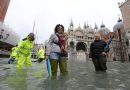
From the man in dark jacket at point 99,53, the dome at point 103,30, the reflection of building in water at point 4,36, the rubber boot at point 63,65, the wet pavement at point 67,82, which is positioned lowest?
the wet pavement at point 67,82

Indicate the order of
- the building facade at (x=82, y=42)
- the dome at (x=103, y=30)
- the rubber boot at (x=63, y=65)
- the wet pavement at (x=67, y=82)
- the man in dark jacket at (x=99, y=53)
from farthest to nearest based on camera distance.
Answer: the dome at (x=103, y=30)
the building facade at (x=82, y=42)
the man in dark jacket at (x=99, y=53)
the rubber boot at (x=63, y=65)
the wet pavement at (x=67, y=82)

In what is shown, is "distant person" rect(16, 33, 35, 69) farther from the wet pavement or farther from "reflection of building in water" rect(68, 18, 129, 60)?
"reflection of building in water" rect(68, 18, 129, 60)

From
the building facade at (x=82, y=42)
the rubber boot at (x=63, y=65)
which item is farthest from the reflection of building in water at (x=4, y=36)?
the building facade at (x=82, y=42)

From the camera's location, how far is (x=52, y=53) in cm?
633

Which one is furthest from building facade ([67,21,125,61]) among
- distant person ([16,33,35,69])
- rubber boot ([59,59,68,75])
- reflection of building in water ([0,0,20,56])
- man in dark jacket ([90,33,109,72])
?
rubber boot ([59,59,68,75])

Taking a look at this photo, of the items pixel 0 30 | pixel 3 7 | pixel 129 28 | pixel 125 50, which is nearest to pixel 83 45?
pixel 125 50

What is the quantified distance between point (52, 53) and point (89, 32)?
226 feet

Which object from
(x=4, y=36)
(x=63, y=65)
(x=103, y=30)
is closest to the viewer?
(x=63, y=65)

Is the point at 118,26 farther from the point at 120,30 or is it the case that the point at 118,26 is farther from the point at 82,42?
the point at 82,42

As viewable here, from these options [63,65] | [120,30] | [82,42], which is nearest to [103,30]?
[120,30]

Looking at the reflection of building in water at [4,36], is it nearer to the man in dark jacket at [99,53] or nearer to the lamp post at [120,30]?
the man in dark jacket at [99,53]

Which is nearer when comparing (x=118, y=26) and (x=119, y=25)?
(x=119, y=25)

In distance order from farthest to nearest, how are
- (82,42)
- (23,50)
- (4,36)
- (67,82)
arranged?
1. (82,42)
2. (4,36)
3. (23,50)
4. (67,82)

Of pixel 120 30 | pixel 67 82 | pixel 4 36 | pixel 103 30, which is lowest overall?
pixel 67 82
